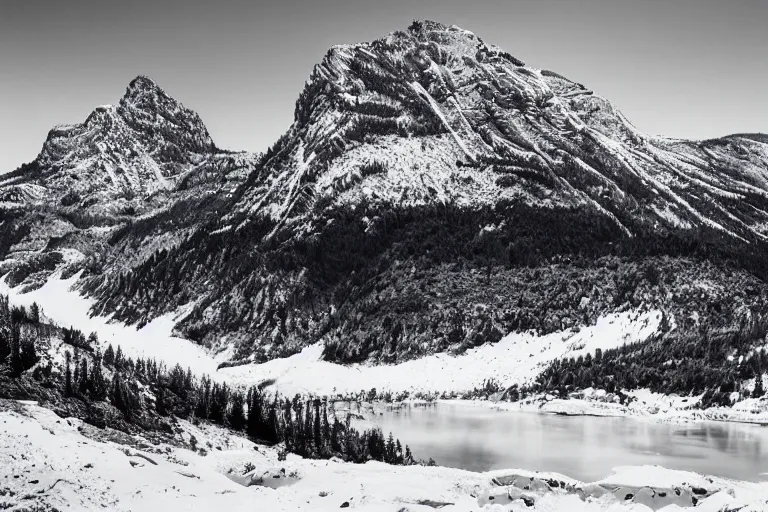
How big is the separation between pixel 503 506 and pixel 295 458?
32.4 m

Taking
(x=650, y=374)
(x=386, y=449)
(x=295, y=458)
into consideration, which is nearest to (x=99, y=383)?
(x=295, y=458)

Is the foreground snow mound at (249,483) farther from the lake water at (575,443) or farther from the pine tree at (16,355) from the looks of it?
the lake water at (575,443)

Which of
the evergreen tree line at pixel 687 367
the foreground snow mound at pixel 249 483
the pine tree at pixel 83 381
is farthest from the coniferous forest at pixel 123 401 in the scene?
the evergreen tree line at pixel 687 367

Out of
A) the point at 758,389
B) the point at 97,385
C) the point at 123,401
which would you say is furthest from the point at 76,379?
the point at 758,389

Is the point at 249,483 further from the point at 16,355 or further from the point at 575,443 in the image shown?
the point at 575,443

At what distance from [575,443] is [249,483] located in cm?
8386

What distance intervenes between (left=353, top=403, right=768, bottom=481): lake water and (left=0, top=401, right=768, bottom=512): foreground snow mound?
105 ft

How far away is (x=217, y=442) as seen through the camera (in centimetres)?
9081

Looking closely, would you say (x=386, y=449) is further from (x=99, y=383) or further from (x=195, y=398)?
(x=99, y=383)

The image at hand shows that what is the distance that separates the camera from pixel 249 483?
7019 centimetres

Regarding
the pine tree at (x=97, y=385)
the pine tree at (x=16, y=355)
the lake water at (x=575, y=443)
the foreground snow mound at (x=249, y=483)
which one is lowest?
the lake water at (x=575, y=443)

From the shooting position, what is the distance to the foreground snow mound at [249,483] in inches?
2127

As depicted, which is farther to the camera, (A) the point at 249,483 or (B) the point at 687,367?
(B) the point at 687,367

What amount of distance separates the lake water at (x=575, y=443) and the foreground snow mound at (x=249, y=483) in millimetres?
31922
